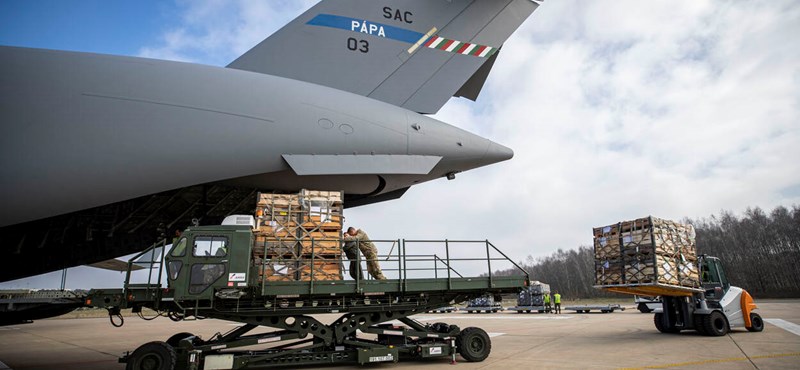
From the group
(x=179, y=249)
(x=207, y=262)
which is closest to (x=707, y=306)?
(x=207, y=262)

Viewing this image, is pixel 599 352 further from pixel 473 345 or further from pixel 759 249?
pixel 759 249

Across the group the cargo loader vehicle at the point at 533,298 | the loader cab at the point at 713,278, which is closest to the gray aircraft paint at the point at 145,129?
the loader cab at the point at 713,278

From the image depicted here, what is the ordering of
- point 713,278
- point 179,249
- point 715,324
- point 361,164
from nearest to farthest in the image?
point 179,249 < point 361,164 < point 715,324 < point 713,278

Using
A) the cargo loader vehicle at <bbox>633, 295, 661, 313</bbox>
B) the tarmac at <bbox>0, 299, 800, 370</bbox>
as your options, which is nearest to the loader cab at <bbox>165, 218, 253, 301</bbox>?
the tarmac at <bbox>0, 299, 800, 370</bbox>

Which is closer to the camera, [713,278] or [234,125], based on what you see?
[234,125]

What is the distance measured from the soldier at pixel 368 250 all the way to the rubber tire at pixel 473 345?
1908mm

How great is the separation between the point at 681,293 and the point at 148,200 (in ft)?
41.8

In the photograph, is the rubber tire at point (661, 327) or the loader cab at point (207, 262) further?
the rubber tire at point (661, 327)

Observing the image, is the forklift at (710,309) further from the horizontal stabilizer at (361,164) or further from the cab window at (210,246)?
the cab window at (210,246)

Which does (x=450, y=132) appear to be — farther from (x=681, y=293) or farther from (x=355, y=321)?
(x=681, y=293)

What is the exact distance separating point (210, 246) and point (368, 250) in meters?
2.69

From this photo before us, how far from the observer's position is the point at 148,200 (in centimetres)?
858

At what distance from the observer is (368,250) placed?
7793 millimetres

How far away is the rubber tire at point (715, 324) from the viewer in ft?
34.0
